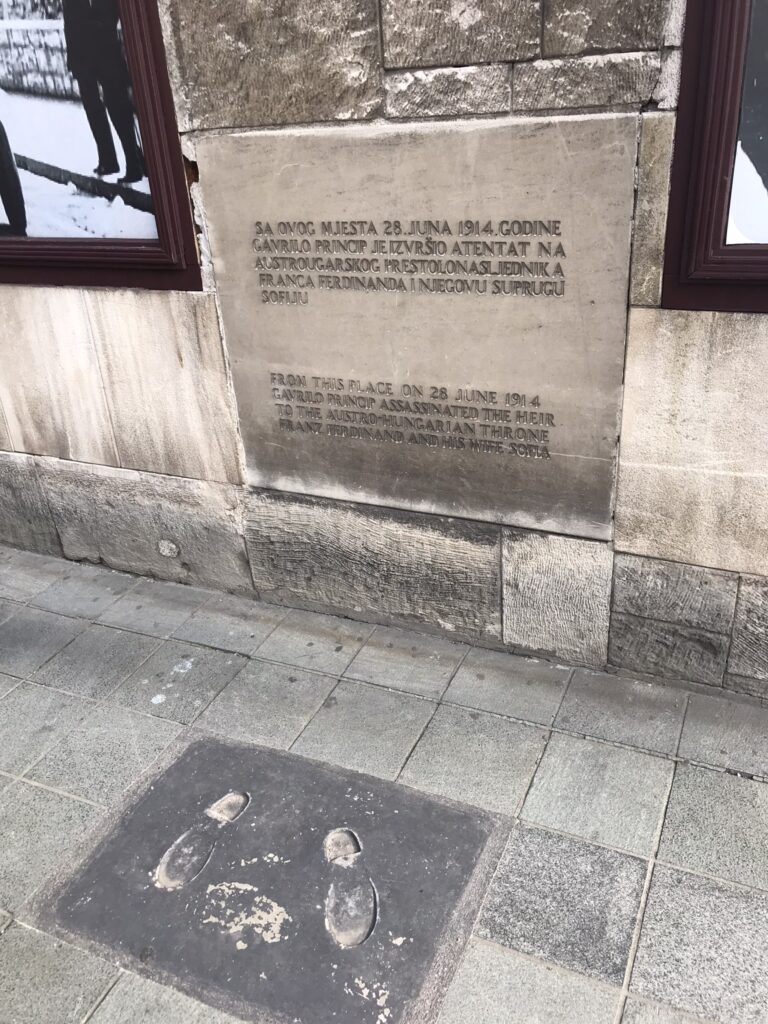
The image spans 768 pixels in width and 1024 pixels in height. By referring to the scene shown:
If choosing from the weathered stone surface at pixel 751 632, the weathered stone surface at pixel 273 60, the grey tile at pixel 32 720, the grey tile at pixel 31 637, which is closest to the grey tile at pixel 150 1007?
the grey tile at pixel 32 720

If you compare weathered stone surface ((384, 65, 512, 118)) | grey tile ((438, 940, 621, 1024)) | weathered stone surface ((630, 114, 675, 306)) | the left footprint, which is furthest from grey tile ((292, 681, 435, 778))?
weathered stone surface ((384, 65, 512, 118))

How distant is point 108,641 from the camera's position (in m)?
4.30

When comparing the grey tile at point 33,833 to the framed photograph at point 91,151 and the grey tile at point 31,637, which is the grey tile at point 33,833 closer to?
the grey tile at point 31,637

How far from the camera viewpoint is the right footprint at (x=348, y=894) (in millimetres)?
2682

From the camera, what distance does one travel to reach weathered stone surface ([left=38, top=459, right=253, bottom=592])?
4520 mm

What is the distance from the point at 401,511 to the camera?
399 centimetres

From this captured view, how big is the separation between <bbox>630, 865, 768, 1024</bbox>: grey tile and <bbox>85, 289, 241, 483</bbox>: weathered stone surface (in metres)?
2.84

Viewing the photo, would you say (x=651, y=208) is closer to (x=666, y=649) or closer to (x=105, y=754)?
(x=666, y=649)

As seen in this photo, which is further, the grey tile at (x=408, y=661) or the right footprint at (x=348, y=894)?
the grey tile at (x=408, y=661)

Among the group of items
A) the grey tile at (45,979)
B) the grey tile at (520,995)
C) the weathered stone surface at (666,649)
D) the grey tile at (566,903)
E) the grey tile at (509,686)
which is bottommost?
the grey tile at (509,686)

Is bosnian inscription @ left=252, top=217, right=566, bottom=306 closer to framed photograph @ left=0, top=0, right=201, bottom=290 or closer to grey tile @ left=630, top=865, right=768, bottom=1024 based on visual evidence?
framed photograph @ left=0, top=0, right=201, bottom=290

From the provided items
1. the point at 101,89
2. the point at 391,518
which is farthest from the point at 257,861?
the point at 101,89

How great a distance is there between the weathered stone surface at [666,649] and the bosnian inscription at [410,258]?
154cm

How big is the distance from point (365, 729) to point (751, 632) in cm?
172
